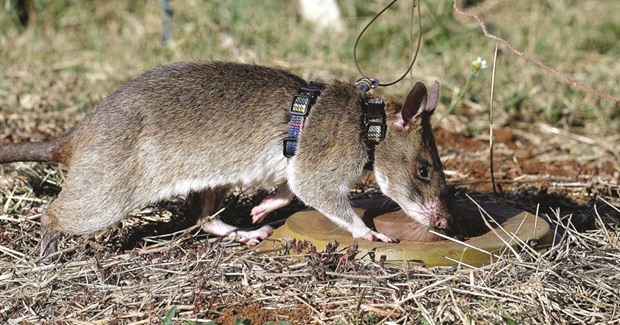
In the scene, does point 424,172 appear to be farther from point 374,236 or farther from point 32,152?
point 32,152

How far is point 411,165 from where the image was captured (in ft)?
16.8

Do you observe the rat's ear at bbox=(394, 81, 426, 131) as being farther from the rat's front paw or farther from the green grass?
the green grass

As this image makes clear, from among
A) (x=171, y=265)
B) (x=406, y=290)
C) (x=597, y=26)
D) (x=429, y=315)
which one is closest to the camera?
(x=429, y=315)

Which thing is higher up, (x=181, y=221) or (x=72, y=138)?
(x=72, y=138)

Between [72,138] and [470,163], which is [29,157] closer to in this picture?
[72,138]

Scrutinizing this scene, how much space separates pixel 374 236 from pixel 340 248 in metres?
0.27

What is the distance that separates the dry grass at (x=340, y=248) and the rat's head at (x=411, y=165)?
0.65 metres

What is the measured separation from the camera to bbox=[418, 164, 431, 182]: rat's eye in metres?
5.12

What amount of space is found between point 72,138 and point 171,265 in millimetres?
987

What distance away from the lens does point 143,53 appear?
30.4ft

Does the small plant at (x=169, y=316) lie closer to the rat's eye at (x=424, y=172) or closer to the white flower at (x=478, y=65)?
the rat's eye at (x=424, y=172)

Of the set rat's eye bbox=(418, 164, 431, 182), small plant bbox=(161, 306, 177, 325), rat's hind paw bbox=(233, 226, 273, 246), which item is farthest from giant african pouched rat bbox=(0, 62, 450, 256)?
small plant bbox=(161, 306, 177, 325)

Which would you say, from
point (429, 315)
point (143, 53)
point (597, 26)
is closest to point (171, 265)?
point (429, 315)

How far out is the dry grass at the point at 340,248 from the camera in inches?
166
